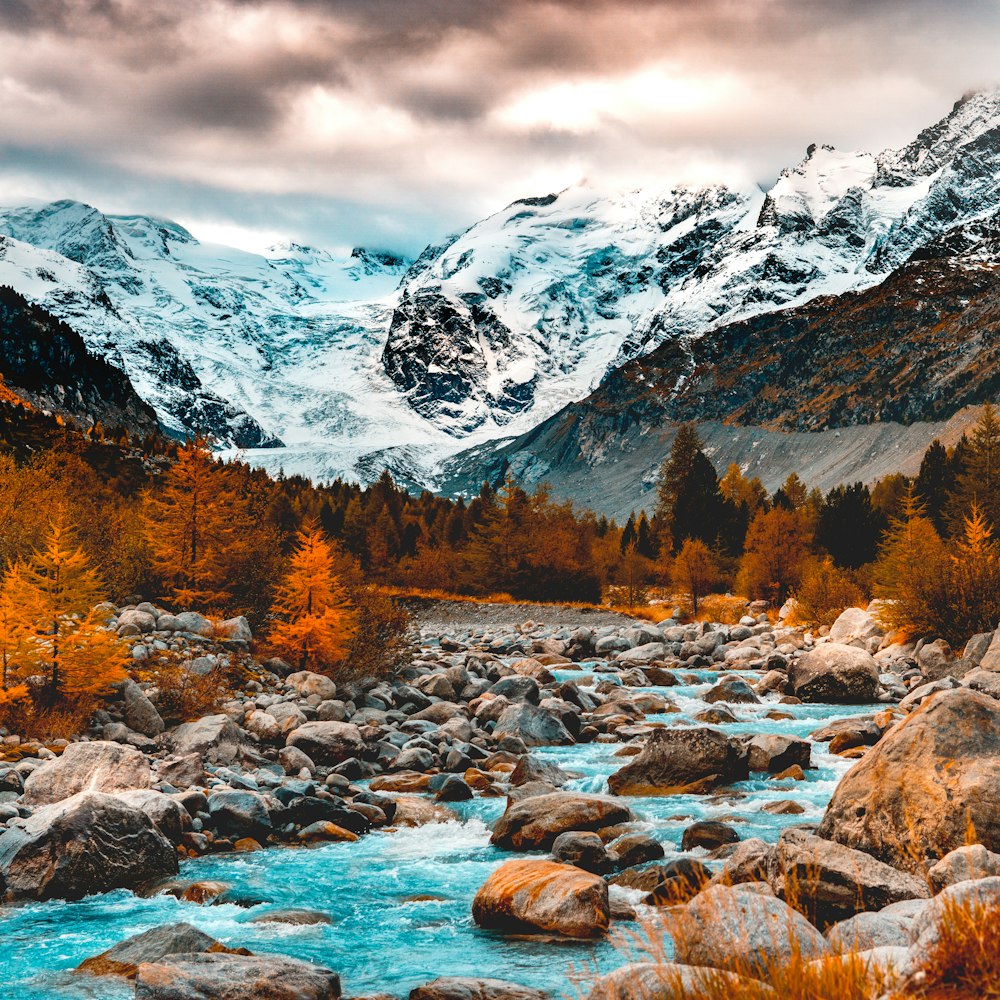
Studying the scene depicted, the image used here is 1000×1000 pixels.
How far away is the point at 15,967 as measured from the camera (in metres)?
9.78

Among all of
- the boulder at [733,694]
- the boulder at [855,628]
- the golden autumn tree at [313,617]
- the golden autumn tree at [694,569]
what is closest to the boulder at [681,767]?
the boulder at [733,694]

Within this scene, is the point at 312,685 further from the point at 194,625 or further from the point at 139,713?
the point at 139,713

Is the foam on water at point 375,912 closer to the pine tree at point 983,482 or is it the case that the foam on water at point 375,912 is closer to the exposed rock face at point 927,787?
the exposed rock face at point 927,787

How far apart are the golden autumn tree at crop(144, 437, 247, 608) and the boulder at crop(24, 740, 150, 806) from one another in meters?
14.3

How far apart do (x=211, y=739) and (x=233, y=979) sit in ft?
33.4

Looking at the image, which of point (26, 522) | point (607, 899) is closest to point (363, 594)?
point (26, 522)

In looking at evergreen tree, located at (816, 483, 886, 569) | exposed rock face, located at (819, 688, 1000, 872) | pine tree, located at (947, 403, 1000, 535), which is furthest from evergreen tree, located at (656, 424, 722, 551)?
exposed rock face, located at (819, 688, 1000, 872)

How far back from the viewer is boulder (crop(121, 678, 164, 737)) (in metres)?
18.4

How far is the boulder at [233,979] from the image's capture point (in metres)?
7.74

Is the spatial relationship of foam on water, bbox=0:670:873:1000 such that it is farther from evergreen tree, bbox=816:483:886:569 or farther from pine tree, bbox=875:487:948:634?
evergreen tree, bbox=816:483:886:569

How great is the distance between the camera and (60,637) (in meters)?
17.8

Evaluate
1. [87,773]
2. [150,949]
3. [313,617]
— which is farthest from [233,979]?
[313,617]

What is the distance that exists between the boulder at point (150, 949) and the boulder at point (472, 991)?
Result: 7.30 ft

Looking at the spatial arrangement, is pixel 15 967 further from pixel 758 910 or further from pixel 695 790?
pixel 695 790
